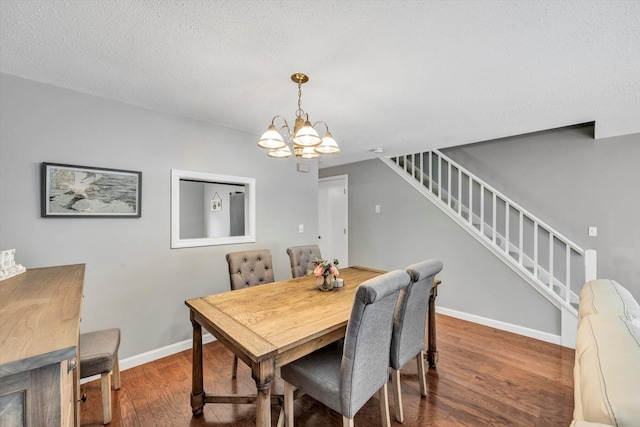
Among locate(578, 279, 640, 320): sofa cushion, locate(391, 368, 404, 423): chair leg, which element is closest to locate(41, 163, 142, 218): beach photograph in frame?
locate(391, 368, 404, 423): chair leg

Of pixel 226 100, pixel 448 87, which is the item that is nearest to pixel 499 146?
pixel 448 87

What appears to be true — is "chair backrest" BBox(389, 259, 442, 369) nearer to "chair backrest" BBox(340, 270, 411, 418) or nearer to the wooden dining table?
"chair backrest" BBox(340, 270, 411, 418)

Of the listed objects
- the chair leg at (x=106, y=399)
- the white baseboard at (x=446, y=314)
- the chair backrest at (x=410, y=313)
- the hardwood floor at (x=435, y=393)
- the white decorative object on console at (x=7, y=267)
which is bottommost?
the hardwood floor at (x=435, y=393)

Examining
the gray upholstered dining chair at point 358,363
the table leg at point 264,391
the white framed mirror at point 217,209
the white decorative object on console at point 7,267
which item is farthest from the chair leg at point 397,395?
the white decorative object on console at point 7,267

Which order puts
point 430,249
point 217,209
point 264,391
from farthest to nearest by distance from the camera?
point 430,249 < point 217,209 < point 264,391

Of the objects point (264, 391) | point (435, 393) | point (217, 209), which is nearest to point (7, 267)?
point (264, 391)

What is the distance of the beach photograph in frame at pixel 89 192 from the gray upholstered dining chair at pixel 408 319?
7.46 feet

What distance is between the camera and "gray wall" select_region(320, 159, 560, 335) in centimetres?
307

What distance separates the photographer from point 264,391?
1.19 m

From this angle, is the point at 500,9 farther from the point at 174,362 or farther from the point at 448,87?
the point at 174,362

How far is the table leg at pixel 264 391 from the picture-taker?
1.17 meters

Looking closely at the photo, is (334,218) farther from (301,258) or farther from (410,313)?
(410,313)

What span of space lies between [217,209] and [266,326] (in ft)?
7.34

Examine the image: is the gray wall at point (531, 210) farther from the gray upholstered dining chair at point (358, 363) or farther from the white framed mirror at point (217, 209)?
the gray upholstered dining chair at point (358, 363)
